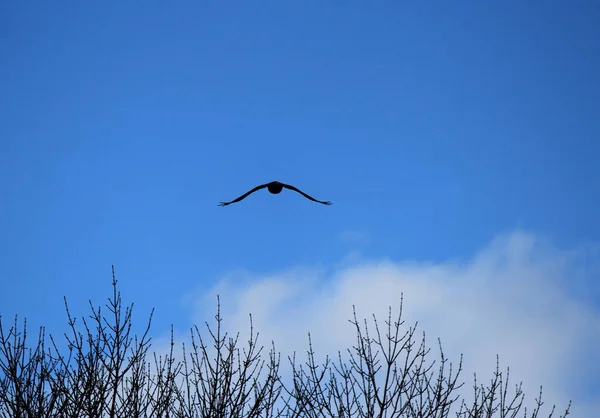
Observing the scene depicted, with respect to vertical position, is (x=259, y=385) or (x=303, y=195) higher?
(x=303, y=195)

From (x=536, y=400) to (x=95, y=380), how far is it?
19.7 ft

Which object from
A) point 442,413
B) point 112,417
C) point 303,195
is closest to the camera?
point 112,417

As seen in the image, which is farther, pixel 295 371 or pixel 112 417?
pixel 295 371

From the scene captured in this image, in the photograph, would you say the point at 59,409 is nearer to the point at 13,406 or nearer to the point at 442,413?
the point at 13,406

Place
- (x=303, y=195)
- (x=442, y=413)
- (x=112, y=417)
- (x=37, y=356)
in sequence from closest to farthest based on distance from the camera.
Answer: (x=112, y=417)
(x=442, y=413)
(x=37, y=356)
(x=303, y=195)

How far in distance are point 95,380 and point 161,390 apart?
83cm

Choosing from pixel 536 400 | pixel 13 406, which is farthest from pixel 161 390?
pixel 536 400

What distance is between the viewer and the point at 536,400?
9.75 meters

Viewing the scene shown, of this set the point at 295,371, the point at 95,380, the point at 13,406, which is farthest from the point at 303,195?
the point at 13,406

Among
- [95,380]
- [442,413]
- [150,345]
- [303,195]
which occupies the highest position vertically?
[303,195]

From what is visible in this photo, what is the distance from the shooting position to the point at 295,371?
962 cm

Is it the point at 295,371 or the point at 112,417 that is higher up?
the point at 295,371

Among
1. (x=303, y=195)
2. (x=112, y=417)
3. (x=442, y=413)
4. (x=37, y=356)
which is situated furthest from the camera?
(x=303, y=195)

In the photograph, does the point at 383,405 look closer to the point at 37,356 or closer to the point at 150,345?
the point at 150,345
